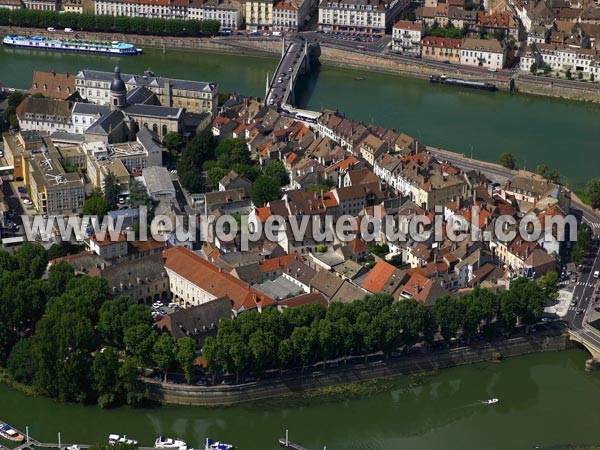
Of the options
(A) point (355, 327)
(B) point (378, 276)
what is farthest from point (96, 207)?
(A) point (355, 327)

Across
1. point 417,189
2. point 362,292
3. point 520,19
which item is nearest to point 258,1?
point 520,19

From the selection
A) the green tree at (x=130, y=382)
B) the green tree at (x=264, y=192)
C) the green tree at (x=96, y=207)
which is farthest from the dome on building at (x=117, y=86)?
the green tree at (x=130, y=382)

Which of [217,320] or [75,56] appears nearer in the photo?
[217,320]

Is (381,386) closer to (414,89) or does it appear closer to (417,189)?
(417,189)

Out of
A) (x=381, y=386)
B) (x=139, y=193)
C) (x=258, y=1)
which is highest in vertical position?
(x=258, y=1)

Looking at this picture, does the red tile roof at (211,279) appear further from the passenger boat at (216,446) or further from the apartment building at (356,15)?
the apartment building at (356,15)
